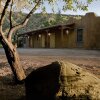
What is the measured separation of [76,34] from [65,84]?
96.6 ft

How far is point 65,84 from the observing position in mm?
6840

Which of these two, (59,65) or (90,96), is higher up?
(59,65)

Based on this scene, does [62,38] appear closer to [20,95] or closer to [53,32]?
[53,32]

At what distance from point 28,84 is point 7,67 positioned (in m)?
7.13

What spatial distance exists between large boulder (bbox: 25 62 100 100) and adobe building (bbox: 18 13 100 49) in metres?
26.4

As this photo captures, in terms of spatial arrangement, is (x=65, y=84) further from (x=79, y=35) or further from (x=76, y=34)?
(x=76, y=34)

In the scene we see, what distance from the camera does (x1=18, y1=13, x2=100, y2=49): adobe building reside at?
33.7m

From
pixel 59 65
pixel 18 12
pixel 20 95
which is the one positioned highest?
pixel 18 12

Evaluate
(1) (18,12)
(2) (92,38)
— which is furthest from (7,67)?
(2) (92,38)

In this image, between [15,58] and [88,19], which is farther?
[88,19]

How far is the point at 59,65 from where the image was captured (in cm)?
705

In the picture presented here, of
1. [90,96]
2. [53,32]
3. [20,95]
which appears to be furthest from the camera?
[53,32]

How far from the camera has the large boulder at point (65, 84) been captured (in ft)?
22.3

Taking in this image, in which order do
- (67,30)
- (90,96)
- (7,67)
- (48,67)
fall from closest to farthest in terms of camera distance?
(90,96)
(48,67)
(7,67)
(67,30)
